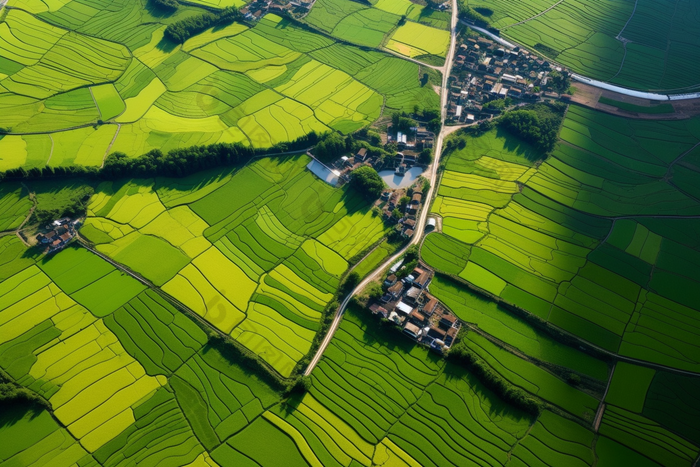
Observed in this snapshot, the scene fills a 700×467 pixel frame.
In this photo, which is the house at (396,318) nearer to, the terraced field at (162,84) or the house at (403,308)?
the house at (403,308)

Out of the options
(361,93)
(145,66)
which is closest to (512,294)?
(361,93)

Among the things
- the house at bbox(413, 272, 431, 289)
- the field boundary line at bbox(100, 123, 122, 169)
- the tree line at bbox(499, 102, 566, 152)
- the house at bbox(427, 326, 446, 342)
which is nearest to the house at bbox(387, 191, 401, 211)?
the house at bbox(413, 272, 431, 289)

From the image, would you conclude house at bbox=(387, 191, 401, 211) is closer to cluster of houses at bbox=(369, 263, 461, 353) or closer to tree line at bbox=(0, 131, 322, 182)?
cluster of houses at bbox=(369, 263, 461, 353)

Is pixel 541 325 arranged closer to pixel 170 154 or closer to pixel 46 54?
pixel 170 154

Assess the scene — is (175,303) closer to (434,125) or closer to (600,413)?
(434,125)

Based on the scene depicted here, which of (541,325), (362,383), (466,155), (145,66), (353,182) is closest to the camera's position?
(362,383)

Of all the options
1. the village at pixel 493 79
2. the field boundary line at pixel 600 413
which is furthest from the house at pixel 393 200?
the field boundary line at pixel 600 413
